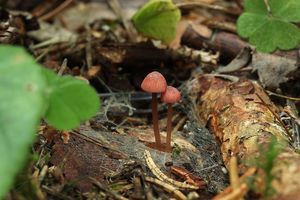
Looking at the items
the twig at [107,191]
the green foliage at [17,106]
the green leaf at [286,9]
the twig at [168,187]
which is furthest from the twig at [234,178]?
the green leaf at [286,9]

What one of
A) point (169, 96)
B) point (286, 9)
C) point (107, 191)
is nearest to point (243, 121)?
point (169, 96)

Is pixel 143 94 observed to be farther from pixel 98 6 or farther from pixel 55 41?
pixel 98 6

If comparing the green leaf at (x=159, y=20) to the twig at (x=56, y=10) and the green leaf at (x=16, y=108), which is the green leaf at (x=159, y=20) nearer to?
the twig at (x=56, y=10)

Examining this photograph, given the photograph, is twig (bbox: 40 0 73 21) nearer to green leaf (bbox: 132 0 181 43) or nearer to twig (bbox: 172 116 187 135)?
green leaf (bbox: 132 0 181 43)

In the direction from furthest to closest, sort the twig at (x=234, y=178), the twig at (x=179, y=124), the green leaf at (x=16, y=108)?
the twig at (x=179, y=124) < the twig at (x=234, y=178) < the green leaf at (x=16, y=108)

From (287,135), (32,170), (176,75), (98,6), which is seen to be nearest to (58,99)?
(32,170)

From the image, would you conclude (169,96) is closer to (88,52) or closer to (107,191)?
(107,191)

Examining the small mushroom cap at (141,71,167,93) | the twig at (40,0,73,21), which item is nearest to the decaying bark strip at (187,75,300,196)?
the small mushroom cap at (141,71,167,93)
